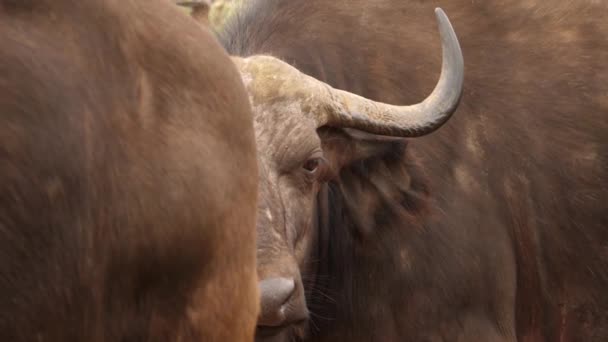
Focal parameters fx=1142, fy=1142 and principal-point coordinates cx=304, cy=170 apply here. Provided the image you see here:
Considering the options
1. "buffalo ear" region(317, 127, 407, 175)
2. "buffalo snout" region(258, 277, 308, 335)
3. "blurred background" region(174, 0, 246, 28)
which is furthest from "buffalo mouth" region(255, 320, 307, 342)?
"blurred background" region(174, 0, 246, 28)

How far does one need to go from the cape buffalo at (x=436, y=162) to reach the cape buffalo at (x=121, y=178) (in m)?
1.99

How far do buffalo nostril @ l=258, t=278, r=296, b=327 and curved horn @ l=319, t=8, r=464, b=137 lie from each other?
719mm

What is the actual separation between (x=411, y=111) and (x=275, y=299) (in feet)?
3.14

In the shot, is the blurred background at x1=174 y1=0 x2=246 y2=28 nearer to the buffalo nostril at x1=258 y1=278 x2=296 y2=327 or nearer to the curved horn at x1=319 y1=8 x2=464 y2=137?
the curved horn at x1=319 y1=8 x2=464 y2=137

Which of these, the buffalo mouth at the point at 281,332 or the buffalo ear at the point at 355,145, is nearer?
the buffalo mouth at the point at 281,332

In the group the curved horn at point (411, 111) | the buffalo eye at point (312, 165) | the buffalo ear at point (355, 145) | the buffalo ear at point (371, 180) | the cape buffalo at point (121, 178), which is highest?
the cape buffalo at point (121, 178)

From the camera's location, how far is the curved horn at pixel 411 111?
4141mm

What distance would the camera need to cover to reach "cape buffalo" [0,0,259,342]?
1.67 metres

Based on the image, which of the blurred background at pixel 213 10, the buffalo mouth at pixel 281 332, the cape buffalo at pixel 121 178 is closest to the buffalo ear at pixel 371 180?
the buffalo mouth at pixel 281 332

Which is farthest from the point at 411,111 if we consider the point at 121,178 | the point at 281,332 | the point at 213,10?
the point at 121,178

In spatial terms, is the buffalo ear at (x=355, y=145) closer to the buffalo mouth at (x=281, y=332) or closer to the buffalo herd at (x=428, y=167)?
the buffalo herd at (x=428, y=167)

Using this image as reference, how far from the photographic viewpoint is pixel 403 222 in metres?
4.31

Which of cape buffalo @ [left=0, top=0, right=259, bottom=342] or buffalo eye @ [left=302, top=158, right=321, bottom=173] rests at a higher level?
cape buffalo @ [left=0, top=0, right=259, bottom=342]

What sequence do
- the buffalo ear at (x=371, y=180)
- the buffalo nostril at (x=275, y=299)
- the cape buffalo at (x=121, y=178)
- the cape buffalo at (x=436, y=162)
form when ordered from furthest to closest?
the buffalo ear at (x=371, y=180) → the cape buffalo at (x=436, y=162) → the buffalo nostril at (x=275, y=299) → the cape buffalo at (x=121, y=178)
